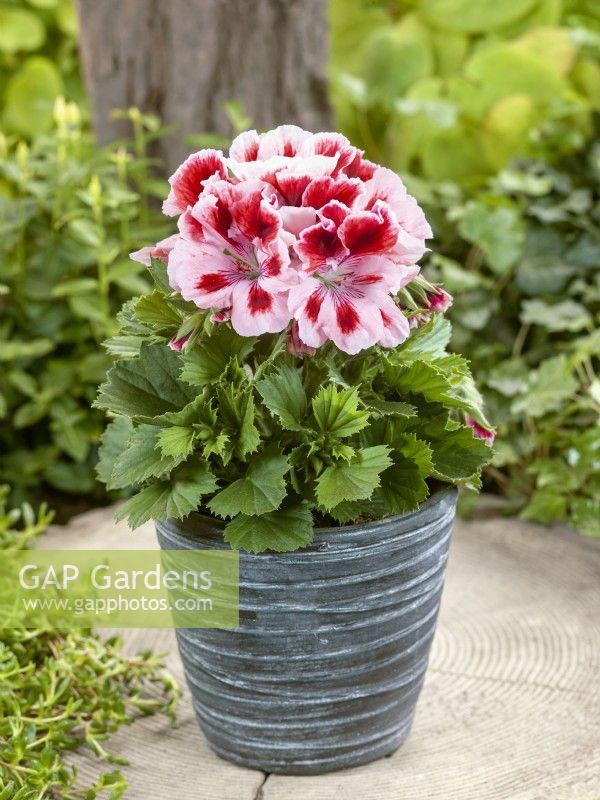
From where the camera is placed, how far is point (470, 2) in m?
3.06

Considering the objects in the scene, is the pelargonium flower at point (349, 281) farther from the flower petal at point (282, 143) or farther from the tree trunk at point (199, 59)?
the tree trunk at point (199, 59)

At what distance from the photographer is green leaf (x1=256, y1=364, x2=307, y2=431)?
1052 mm

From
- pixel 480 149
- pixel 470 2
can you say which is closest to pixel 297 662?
pixel 480 149

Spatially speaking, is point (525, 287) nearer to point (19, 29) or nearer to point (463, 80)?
point (463, 80)

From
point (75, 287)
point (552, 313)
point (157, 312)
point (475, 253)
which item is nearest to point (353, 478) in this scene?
point (157, 312)

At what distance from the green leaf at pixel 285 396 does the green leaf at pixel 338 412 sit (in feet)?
0.08

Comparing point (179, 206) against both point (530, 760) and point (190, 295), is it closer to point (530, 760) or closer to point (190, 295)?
point (190, 295)

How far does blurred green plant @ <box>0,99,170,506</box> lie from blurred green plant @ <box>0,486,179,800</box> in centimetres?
69

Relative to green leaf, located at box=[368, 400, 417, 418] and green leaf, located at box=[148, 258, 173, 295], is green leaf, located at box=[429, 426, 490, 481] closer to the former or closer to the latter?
green leaf, located at box=[368, 400, 417, 418]

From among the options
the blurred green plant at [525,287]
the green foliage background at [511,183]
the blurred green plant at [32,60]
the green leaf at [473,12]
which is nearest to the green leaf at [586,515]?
the green foliage background at [511,183]

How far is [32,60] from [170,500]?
109 inches

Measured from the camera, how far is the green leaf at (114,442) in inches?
48.6

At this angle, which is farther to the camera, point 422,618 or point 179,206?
point 422,618

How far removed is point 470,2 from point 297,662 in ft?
8.25
